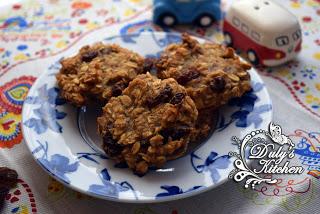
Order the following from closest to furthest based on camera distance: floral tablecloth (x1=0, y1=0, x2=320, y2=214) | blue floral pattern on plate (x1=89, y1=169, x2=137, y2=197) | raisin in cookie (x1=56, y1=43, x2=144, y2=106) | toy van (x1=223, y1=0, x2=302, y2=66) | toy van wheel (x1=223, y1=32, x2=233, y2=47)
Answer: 1. blue floral pattern on plate (x1=89, y1=169, x2=137, y2=197)
2. floral tablecloth (x1=0, y1=0, x2=320, y2=214)
3. raisin in cookie (x1=56, y1=43, x2=144, y2=106)
4. toy van (x1=223, y1=0, x2=302, y2=66)
5. toy van wheel (x1=223, y1=32, x2=233, y2=47)

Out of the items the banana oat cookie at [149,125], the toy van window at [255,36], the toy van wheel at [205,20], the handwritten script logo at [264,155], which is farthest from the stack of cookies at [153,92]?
the toy van wheel at [205,20]

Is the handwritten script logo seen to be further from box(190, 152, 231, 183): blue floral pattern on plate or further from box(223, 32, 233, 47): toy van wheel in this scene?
box(223, 32, 233, 47): toy van wheel

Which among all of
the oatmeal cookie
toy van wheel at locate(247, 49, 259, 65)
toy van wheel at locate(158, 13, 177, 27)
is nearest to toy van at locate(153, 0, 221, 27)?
toy van wheel at locate(158, 13, 177, 27)

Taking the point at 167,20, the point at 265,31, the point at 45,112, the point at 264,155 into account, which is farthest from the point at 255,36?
the point at 45,112

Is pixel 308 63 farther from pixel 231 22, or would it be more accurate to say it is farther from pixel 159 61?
pixel 159 61

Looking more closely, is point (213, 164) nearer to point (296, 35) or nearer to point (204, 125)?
point (204, 125)

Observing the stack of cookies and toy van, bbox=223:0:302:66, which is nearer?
the stack of cookies
